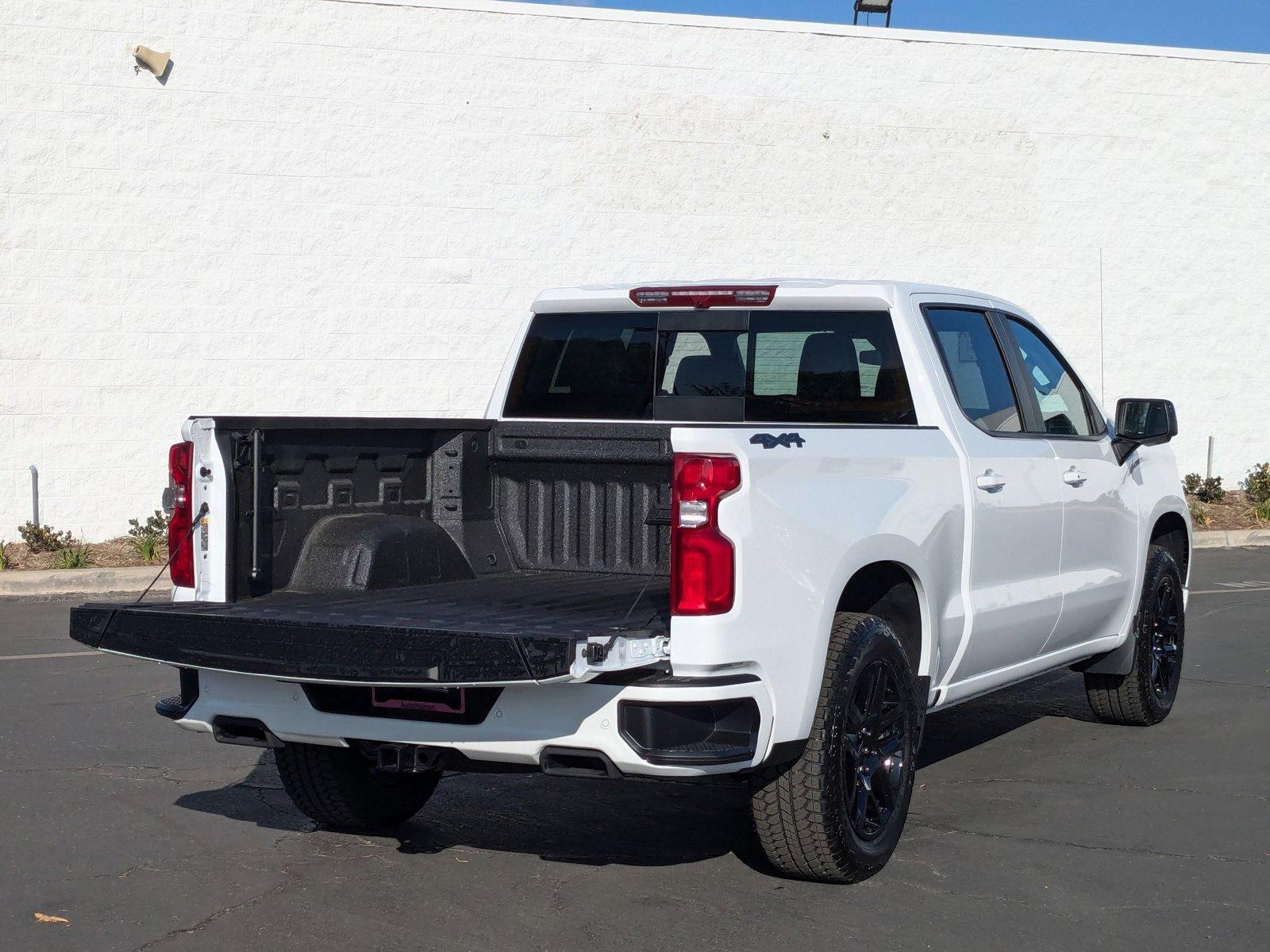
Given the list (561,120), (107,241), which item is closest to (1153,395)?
(561,120)

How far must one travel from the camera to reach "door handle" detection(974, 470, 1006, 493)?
5.91 meters

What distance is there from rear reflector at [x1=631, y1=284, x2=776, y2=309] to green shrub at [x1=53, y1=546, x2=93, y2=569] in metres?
9.64

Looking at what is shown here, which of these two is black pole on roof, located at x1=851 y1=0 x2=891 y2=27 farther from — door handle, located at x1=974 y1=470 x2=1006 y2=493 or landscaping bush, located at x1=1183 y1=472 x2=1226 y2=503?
door handle, located at x1=974 y1=470 x2=1006 y2=493

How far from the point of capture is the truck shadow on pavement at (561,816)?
568 centimetres

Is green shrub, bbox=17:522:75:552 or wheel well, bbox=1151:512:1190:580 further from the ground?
wheel well, bbox=1151:512:1190:580

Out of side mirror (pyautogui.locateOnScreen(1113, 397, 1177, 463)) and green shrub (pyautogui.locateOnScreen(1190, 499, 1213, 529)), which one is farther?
green shrub (pyautogui.locateOnScreen(1190, 499, 1213, 529))

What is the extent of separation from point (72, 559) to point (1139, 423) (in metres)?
10.6

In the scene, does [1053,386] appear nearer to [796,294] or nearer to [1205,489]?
[796,294]

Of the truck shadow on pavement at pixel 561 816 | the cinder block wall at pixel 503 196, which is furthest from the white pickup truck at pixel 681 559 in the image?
the cinder block wall at pixel 503 196

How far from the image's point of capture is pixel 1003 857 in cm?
555

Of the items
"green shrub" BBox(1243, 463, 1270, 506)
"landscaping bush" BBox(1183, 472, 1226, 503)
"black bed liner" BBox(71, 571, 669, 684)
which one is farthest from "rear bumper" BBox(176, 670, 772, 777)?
"green shrub" BBox(1243, 463, 1270, 506)

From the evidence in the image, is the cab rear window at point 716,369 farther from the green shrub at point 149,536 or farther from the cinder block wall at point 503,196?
the cinder block wall at point 503,196

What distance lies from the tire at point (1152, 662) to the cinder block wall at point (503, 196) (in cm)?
1035

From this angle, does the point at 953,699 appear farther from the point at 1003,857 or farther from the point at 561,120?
the point at 561,120
